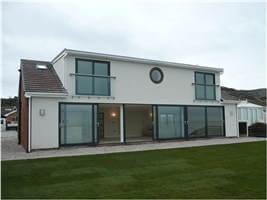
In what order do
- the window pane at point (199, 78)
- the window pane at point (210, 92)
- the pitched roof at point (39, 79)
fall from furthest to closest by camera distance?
the window pane at point (210, 92) < the window pane at point (199, 78) < the pitched roof at point (39, 79)

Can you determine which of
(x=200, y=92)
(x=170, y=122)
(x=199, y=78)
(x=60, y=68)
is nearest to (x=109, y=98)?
(x=60, y=68)

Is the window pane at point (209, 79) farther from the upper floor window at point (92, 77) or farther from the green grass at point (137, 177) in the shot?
the green grass at point (137, 177)

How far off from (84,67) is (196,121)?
755cm

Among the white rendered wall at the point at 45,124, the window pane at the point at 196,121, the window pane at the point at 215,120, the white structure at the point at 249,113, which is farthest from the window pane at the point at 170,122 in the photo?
the white structure at the point at 249,113

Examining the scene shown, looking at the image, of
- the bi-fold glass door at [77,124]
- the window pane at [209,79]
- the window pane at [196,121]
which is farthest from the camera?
the window pane at [209,79]

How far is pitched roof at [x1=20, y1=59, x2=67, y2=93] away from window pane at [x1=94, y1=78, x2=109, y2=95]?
165 centimetres

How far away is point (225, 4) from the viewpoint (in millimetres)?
11164

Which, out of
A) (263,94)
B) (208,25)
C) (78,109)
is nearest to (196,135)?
(208,25)

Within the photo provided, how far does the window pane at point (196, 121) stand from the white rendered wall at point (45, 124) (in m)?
7.89

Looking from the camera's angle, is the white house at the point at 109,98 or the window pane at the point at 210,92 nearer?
the white house at the point at 109,98

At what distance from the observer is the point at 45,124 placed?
1078 centimetres

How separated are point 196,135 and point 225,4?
7600 millimetres

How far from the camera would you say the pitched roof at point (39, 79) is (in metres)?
10.9

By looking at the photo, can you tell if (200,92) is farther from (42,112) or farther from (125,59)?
(42,112)
